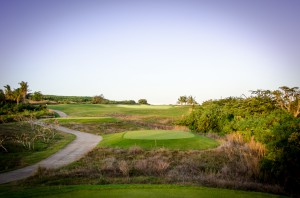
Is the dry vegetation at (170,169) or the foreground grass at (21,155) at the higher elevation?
the dry vegetation at (170,169)

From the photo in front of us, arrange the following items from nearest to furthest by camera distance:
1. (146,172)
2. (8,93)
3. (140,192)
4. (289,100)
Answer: (140,192), (146,172), (289,100), (8,93)

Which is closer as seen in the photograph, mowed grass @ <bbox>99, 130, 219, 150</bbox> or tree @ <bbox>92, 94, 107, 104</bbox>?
mowed grass @ <bbox>99, 130, 219, 150</bbox>

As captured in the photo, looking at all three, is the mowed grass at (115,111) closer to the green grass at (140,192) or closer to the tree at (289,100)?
the tree at (289,100)

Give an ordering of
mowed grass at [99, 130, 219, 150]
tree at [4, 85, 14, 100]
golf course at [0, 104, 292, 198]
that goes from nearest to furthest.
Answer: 1. golf course at [0, 104, 292, 198]
2. mowed grass at [99, 130, 219, 150]
3. tree at [4, 85, 14, 100]

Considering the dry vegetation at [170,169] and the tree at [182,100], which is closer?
the dry vegetation at [170,169]

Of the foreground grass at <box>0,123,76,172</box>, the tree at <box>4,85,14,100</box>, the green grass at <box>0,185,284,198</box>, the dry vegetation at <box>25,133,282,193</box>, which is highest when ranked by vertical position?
the tree at <box>4,85,14,100</box>

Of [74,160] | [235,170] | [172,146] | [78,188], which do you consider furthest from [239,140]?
[78,188]

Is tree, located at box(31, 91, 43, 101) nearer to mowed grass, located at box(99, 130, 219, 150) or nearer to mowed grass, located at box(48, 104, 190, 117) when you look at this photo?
mowed grass, located at box(48, 104, 190, 117)

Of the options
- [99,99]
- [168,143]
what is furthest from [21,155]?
[99,99]

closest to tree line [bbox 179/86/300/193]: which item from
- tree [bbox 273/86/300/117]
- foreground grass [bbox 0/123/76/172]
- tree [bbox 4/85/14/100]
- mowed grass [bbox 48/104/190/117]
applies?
tree [bbox 273/86/300/117]

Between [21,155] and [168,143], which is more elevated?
[168,143]

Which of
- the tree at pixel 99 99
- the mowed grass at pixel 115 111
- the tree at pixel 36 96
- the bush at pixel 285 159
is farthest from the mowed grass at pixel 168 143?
the tree at pixel 99 99

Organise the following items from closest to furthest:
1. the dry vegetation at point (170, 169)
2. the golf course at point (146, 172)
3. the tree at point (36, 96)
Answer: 1. the golf course at point (146, 172)
2. the dry vegetation at point (170, 169)
3. the tree at point (36, 96)

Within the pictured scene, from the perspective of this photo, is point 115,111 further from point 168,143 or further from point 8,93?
point 168,143
